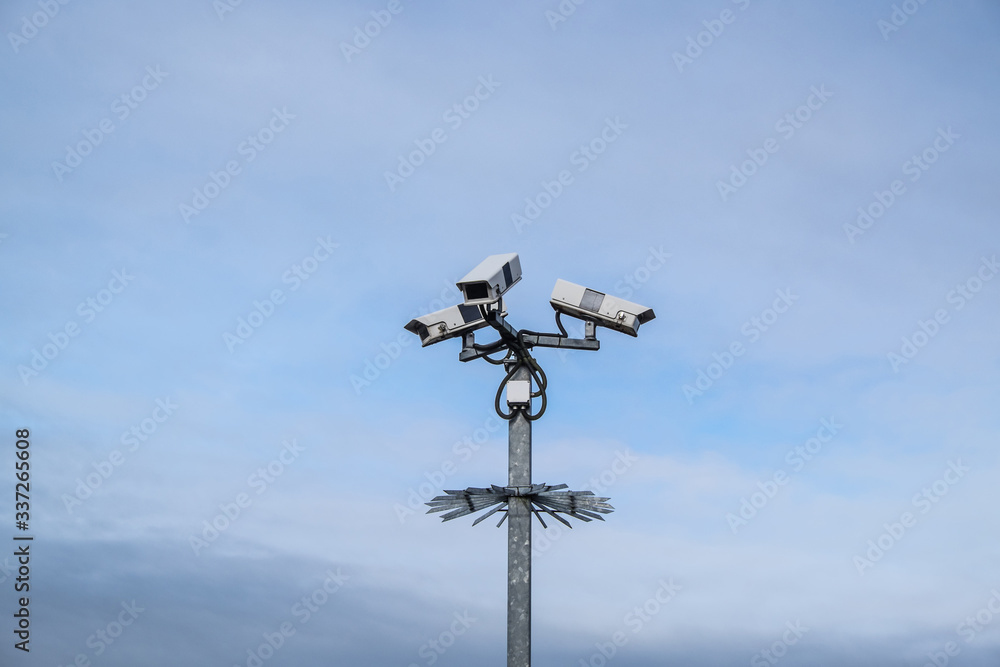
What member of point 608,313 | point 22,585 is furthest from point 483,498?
point 22,585

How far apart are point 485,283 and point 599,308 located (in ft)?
5.25

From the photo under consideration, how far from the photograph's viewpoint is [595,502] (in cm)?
1190

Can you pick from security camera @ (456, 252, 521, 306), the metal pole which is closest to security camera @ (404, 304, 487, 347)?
security camera @ (456, 252, 521, 306)

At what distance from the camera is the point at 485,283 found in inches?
462

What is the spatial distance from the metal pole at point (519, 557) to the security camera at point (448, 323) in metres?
1.19

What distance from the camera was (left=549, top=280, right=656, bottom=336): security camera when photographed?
41.0 feet

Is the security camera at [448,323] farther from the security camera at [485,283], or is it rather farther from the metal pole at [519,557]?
the metal pole at [519,557]

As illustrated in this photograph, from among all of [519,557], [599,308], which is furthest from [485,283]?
[519,557]

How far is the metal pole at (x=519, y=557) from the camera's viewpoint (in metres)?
11.9

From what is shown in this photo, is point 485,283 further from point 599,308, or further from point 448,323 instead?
point 599,308

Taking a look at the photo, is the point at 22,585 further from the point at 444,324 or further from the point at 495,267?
the point at 495,267

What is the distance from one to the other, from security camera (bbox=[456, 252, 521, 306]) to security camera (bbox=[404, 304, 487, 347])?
2.16ft

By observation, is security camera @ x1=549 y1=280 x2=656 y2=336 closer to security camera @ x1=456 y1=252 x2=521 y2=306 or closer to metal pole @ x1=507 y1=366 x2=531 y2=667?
security camera @ x1=456 y1=252 x2=521 y2=306

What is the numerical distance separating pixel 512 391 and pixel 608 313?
1452 mm
